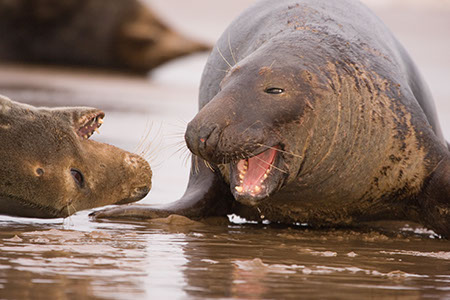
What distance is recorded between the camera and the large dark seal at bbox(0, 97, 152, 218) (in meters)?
6.48

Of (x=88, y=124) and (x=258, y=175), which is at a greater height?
(x=88, y=124)

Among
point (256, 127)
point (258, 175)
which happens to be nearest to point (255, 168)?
point (258, 175)

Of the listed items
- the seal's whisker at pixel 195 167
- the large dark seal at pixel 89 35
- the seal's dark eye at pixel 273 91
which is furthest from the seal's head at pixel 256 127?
the large dark seal at pixel 89 35

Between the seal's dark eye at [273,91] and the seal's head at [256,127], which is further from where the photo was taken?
the seal's dark eye at [273,91]

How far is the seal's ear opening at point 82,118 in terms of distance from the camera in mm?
6992

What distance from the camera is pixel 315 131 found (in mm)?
6875

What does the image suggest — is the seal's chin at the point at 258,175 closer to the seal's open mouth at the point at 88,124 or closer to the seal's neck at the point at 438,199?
the seal's open mouth at the point at 88,124

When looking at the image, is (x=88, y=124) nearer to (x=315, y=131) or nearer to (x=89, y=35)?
(x=315, y=131)

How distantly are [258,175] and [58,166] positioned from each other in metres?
1.35

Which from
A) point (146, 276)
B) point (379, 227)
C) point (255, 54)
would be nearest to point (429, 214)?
point (379, 227)

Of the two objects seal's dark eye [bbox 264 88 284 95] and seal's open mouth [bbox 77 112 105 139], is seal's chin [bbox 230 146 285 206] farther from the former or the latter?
seal's open mouth [bbox 77 112 105 139]

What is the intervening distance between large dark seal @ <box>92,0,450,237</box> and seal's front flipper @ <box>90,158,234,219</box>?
0.04ft

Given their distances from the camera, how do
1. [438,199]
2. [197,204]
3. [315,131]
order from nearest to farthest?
[315,131] < [438,199] < [197,204]

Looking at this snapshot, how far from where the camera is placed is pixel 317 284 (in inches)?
197
